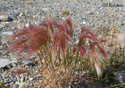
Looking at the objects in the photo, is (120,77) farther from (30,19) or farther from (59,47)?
(30,19)

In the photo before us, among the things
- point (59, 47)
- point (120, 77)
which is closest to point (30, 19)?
point (120, 77)

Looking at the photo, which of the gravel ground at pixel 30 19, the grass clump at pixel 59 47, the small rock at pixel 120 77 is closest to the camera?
the grass clump at pixel 59 47

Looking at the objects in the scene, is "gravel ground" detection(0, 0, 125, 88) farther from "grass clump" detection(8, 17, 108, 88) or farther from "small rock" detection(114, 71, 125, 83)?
"small rock" detection(114, 71, 125, 83)

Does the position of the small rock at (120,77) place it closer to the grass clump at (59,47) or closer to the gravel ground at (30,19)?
the grass clump at (59,47)

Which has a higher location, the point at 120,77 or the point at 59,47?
the point at 59,47

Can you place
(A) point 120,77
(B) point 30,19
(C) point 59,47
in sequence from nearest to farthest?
1. (C) point 59,47
2. (A) point 120,77
3. (B) point 30,19

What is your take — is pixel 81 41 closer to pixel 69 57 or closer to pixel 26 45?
pixel 69 57

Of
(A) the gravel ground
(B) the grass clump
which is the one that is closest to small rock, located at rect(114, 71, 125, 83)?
(B) the grass clump

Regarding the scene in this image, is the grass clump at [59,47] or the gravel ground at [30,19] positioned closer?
the grass clump at [59,47]

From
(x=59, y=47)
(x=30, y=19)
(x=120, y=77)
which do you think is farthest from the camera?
(x=30, y=19)

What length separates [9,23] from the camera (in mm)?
4051

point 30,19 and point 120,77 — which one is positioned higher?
point 30,19

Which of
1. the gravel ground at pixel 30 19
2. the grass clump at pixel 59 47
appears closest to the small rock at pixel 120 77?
the grass clump at pixel 59 47

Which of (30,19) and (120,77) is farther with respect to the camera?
(30,19)
